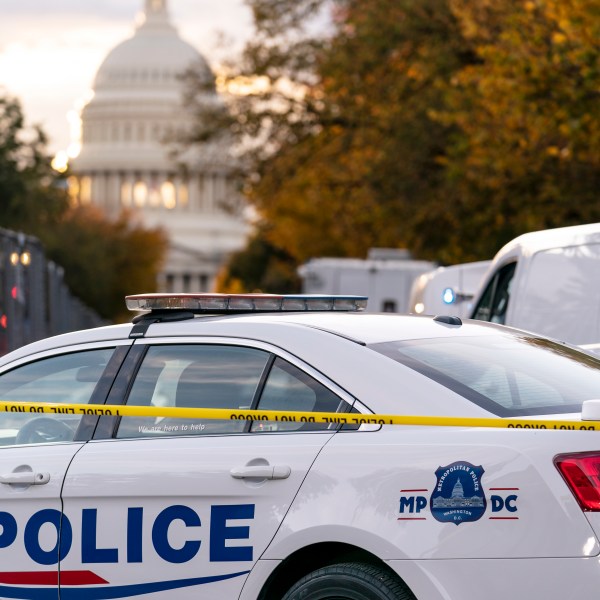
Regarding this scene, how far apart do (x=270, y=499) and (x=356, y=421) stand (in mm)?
380

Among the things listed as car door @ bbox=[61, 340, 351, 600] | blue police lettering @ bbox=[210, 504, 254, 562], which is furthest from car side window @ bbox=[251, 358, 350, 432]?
blue police lettering @ bbox=[210, 504, 254, 562]

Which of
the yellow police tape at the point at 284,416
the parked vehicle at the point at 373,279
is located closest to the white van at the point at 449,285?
the parked vehicle at the point at 373,279

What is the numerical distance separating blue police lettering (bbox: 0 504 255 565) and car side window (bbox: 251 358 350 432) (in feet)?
1.05

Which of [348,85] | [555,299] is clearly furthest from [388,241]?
[555,299]

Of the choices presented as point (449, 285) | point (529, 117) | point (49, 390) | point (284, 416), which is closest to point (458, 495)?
point (284, 416)

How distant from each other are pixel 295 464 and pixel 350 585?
1.42 feet

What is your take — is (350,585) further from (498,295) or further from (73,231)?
(73,231)

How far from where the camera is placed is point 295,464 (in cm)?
558

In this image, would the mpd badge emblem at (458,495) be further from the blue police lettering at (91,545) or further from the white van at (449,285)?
the white van at (449,285)

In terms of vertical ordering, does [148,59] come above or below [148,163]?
above

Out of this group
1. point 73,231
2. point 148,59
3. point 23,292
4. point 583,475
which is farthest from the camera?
point 148,59

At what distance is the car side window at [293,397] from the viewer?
18.8ft

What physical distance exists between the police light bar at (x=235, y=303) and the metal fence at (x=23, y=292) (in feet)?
35.5

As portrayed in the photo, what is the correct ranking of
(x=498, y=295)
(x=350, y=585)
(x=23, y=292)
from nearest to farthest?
1. (x=350, y=585)
2. (x=498, y=295)
3. (x=23, y=292)
